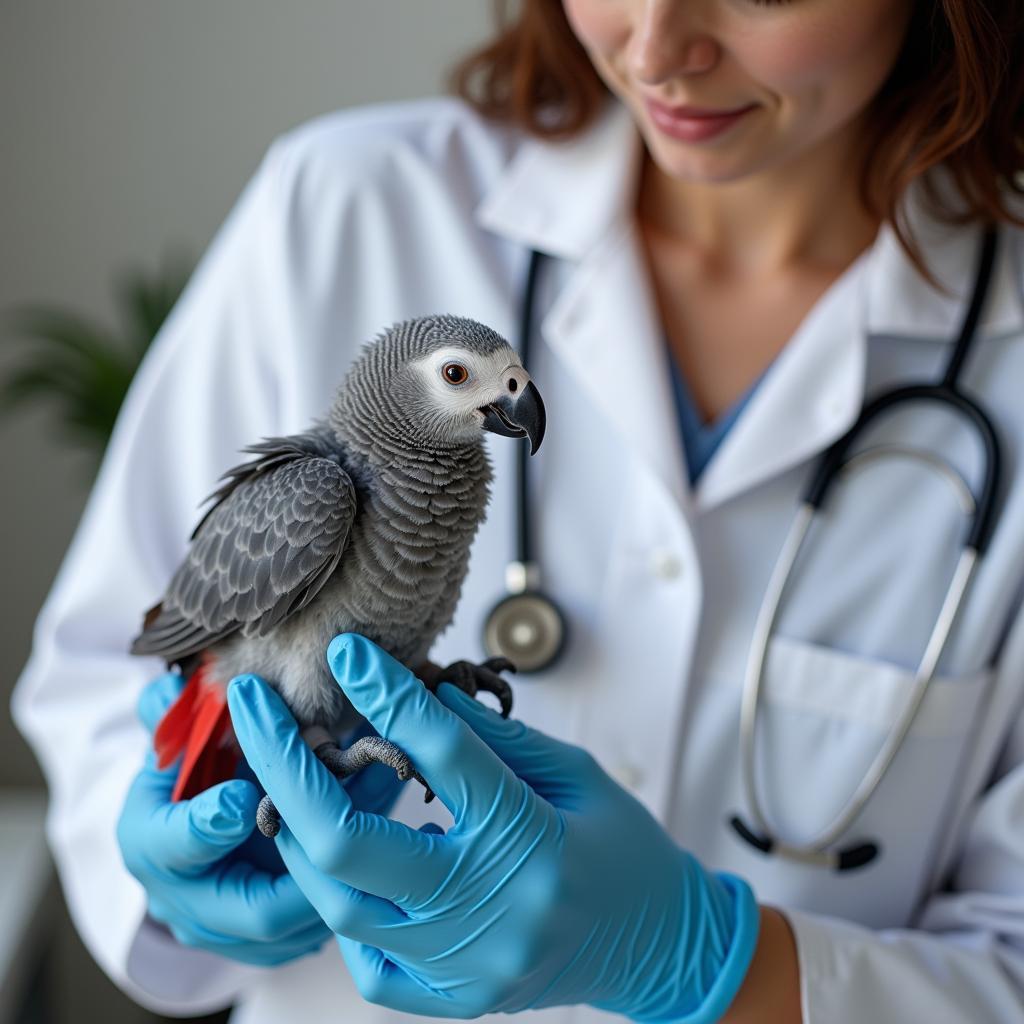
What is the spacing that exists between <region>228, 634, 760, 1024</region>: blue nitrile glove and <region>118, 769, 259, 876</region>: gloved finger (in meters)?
0.04

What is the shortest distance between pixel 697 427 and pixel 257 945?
0.52m

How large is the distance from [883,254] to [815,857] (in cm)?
49

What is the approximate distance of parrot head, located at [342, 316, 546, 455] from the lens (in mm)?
508

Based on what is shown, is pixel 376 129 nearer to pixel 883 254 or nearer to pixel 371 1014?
pixel 883 254

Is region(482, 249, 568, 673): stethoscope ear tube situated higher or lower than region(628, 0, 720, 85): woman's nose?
lower

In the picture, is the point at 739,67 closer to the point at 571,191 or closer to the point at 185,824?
the point at 571,191

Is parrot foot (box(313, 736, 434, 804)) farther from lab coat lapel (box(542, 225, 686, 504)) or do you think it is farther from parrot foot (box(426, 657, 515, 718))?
lab coat lapel (box(542, 225, 686, 504))

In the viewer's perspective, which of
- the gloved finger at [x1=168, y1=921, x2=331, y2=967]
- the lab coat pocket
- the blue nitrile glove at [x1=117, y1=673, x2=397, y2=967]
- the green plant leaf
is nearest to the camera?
the blue nitrile glove at [x1=117, y1=673, x2=397, y2=967]

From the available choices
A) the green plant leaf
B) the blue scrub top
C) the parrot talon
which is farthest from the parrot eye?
the green plant leaf

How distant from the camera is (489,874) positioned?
23.3 inches

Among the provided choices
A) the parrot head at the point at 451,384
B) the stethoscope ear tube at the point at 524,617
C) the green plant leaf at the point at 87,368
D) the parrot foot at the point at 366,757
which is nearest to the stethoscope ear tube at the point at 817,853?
the stethoscope ear tube at the point at 524,617

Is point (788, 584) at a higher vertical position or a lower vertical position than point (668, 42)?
lower

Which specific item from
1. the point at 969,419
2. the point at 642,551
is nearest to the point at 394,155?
the point at 642,551

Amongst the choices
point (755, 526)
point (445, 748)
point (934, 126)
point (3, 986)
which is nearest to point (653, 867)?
point (445, 748)
